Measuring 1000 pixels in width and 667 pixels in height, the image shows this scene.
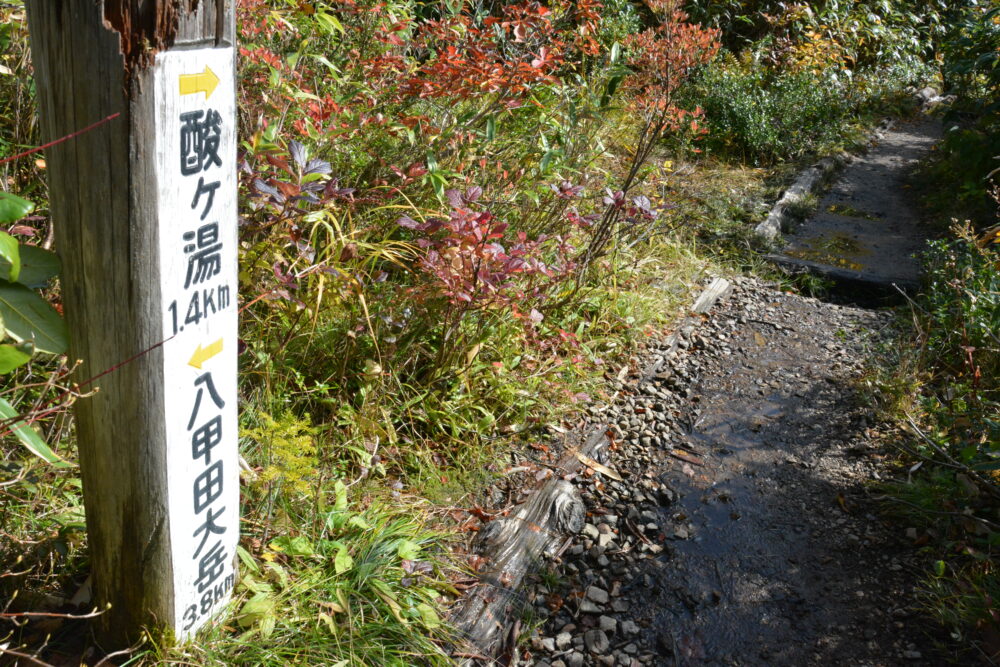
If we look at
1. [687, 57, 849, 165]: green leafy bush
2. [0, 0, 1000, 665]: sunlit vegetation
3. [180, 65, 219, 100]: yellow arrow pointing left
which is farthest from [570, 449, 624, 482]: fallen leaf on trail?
[687, 57, 849, 165]: green leafy bush

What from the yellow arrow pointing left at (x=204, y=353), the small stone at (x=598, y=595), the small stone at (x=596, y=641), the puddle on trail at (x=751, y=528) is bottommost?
the small stone at (x=596, y=641)

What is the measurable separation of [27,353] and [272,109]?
1.84m

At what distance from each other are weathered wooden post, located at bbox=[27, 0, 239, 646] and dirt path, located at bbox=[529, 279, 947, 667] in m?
1.18

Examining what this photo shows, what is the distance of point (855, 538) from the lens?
2803 millimetres

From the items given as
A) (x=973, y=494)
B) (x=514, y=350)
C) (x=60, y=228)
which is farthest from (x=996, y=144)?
(x=60, y=228)

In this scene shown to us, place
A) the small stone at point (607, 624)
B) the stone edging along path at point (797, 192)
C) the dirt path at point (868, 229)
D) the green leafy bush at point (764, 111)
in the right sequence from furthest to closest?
the green leafy bush at point (764, 111)
the stone edging along path at point (797, 192)
the dirt path at point (868, 229)
the small stone at point (607, 624)

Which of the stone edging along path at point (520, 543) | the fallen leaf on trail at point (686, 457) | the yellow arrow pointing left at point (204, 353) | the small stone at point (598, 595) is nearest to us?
the yellow arrow pointing left at point (204, 353)

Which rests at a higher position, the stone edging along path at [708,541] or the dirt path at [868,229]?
the dirt path at [868,229]

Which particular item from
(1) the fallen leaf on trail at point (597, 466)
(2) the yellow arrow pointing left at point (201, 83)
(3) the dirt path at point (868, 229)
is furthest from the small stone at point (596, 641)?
(3) the dirt path at point (868, 229)

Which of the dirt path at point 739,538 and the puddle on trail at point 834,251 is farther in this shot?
the puddle on trail at point 834,251

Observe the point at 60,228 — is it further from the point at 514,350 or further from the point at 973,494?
the point at 973,494

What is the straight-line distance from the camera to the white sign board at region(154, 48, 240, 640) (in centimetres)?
137

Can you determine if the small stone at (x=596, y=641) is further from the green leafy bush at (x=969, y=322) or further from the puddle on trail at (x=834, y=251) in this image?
the puddle on trail at (x=834, y=251)

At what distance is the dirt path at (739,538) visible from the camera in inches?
92.2
